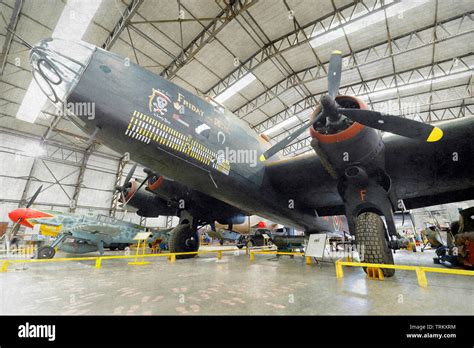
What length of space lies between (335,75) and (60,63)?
6.43 meters

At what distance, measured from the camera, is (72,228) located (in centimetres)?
920

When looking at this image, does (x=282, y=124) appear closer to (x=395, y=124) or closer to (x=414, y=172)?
(x=414, y=172)

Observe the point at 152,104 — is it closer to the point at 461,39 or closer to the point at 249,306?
the point at 249,306

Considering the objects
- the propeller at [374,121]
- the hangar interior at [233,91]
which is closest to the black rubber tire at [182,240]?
the hangar interior at [233,91]

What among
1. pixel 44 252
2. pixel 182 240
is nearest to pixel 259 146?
pixel 182 240

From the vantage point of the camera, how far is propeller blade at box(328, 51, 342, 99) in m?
5.75

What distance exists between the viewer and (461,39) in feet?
44.4

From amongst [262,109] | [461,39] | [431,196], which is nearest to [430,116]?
[461,39]

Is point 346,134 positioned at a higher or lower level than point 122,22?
lower

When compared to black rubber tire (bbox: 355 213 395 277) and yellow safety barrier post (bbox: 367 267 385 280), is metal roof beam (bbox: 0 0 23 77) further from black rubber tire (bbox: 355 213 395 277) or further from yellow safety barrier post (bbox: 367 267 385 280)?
yellow safety barrier post (bbox: 367 267 385 280)

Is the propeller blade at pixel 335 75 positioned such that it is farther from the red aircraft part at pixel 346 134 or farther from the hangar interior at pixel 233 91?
the hangar interior at pixel 233 91

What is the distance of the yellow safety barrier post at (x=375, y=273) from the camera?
15.3 feet
